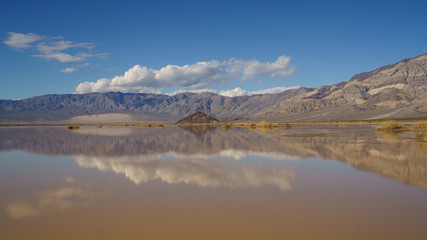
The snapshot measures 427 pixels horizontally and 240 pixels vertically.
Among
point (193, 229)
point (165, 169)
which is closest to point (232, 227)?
point (193, 229)

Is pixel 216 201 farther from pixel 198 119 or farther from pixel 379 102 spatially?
pixel 379 102

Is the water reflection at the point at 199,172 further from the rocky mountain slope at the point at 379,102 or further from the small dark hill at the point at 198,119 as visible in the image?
the rocky mountain slope at the point at 379,102

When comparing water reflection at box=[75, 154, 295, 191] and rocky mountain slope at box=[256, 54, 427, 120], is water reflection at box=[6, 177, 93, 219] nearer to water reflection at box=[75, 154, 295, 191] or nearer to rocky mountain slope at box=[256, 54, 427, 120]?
water reflection at box=[75, 154, 295, 191]

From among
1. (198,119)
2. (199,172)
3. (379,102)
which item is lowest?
(199,172)

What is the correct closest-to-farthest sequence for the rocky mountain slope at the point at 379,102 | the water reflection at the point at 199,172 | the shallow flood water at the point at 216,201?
1. the shallow flood water at the point at 216,201
2. the water reflection at the point at 199,172
3. the rocky mountain slope at the point at 379,102

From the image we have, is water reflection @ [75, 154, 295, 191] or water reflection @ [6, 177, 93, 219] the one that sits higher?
water reflection @ [6, 177, 93, 219]

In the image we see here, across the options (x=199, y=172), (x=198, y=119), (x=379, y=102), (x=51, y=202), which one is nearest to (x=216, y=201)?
(x=199, y=172)

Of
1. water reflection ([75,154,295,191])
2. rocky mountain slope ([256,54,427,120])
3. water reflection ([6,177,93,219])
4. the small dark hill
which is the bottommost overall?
water reflection ([75,154,295,191])

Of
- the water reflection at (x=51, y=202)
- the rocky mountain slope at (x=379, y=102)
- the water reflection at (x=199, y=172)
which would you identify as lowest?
the water reflection at (x=199, y=172)

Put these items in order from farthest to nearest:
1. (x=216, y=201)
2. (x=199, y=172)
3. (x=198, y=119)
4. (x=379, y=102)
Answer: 1. (x=379, y=102)
2. (x=198, y=119)
3. (x=199, y=172)
4. (x=216, y=201)

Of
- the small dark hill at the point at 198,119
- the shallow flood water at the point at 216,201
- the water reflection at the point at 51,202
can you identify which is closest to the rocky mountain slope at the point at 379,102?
the small dark hill at the point at 198,119

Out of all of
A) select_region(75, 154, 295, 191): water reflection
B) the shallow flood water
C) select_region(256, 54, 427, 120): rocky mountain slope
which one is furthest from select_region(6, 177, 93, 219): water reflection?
select_region(256, 54, 427, 120): rocky mountain slope

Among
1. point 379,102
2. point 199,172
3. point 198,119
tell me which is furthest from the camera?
point 379,102

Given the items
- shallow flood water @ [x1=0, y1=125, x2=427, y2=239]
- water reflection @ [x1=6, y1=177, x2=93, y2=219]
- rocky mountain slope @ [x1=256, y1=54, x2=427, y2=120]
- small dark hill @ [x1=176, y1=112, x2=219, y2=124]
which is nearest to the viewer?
shallow flood water @ [x1=0, y1=125, x2=427, y2=239]
